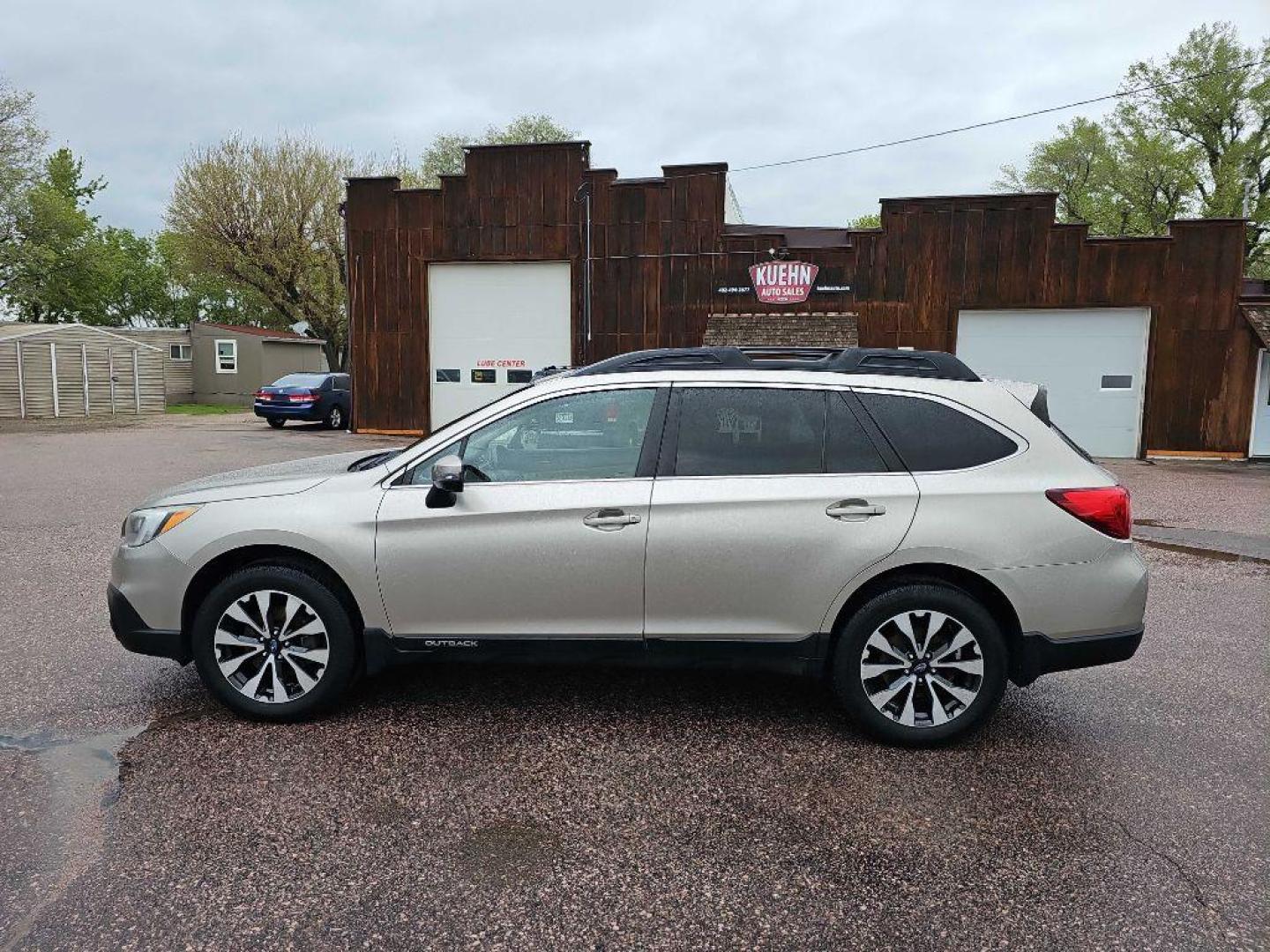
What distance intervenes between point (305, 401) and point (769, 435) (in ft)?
68.7

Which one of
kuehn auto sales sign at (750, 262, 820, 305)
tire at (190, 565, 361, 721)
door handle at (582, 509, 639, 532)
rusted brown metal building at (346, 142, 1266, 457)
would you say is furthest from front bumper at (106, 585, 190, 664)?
kuehn auto sales sign at (750, 262, 820, 305)

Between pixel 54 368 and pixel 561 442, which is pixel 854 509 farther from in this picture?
pixel 54 368

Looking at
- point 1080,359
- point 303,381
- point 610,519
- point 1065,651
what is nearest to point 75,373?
point 303,381

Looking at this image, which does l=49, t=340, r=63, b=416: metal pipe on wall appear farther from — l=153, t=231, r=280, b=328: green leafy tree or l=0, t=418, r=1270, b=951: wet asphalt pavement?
l=0, t=418, r=1270, b=951: wet asphalt pavement

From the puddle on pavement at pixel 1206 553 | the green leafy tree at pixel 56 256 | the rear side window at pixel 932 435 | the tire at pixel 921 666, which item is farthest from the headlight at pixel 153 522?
the green leafy tree at pixel 56 256

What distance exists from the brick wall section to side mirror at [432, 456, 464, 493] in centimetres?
1419

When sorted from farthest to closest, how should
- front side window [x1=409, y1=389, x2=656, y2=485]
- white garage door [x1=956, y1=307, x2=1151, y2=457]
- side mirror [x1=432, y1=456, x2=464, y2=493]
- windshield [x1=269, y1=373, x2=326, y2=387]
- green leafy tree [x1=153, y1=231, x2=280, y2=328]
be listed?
green leafy tree [x1=153, y1=231, x2=280, y2=328] → windshield [x1=269, y1=373, x2=326, y2=387] → white garage door [x1=956, y1=307, x2=1151, y2=457] → front side window [x1=409, y1=389, x2=656, y2=485] → side mirror [x1=432, y1=456, x2=464, y2=493]

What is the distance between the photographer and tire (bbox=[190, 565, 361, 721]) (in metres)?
3.80

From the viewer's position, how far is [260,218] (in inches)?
1298

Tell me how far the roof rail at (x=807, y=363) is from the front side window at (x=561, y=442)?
20cm

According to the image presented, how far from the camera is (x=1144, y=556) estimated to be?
8.02 meters

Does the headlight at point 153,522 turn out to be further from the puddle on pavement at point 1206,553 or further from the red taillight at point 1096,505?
the puddle on pavement at point 1206,553

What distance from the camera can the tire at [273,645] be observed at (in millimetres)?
3797

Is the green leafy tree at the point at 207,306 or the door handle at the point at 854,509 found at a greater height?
the green leafy tree at the point at 207,306
